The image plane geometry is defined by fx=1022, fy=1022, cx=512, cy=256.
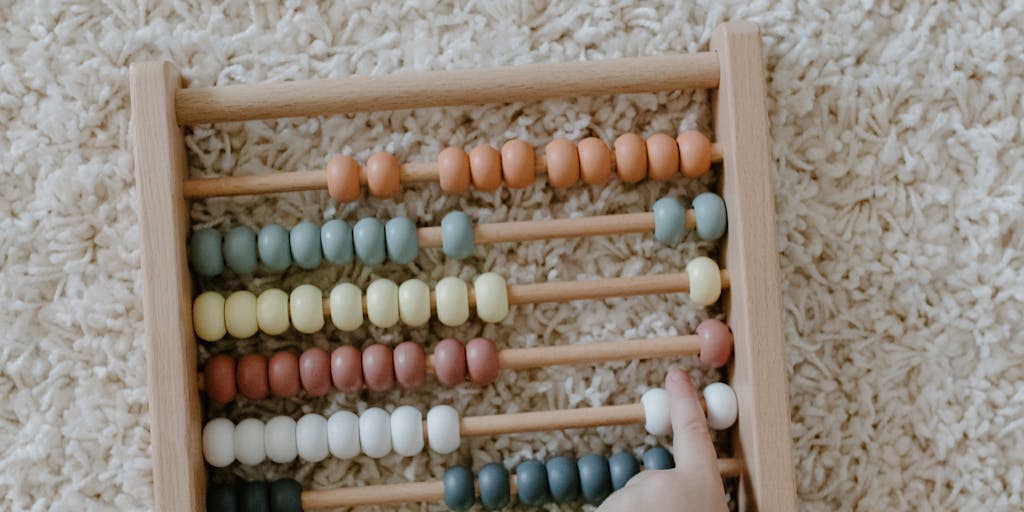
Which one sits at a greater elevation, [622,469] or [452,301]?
[452,301]

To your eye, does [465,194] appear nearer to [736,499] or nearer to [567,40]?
[567,40]

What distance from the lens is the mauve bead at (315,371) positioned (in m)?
0.75

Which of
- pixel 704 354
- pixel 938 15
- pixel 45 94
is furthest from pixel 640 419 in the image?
pixel 45 94

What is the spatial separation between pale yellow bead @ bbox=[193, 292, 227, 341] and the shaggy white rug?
1.5 inches

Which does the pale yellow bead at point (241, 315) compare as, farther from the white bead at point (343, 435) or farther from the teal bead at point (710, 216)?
the teal bead at point (710, 216)

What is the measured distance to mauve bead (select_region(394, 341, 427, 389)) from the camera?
0.76m

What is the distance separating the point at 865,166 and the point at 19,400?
68 cm

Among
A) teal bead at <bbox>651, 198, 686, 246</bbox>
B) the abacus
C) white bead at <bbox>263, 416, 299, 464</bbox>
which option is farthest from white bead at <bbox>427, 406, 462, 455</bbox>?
teal bead at <bbox>651, 198, 686, 246</bbox>

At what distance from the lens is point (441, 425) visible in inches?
29.9

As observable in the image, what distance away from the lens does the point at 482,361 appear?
76 cm

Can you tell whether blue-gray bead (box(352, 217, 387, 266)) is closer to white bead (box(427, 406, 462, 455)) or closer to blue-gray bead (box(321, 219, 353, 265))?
blue-gray bead (box(321, 219, 353, 265))

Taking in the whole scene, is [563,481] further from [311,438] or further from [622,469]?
[311,438]

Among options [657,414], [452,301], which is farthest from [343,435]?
[657,414]

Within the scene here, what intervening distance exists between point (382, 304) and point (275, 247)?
0.09m
